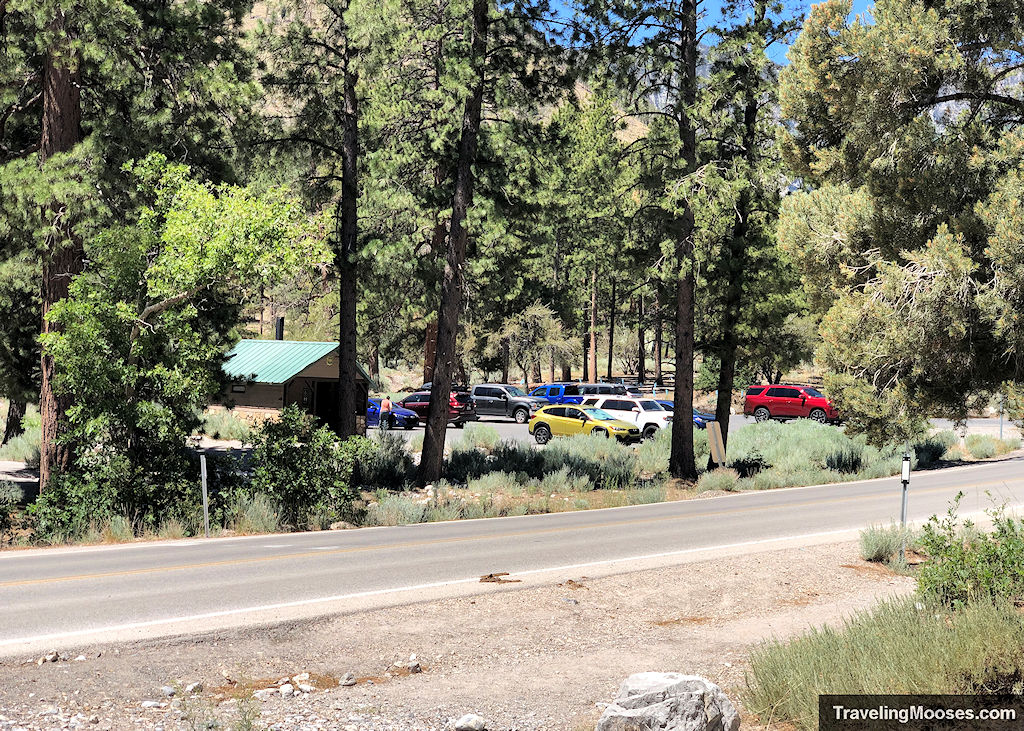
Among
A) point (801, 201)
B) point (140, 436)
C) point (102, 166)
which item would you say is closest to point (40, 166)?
point (102, 166)

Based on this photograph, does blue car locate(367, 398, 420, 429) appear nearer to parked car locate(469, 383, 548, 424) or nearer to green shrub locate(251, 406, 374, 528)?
parked car locate(469, 383, 548, 424)

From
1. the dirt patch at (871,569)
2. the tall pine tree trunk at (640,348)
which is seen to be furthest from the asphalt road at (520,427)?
the dirt patch at (871,569)

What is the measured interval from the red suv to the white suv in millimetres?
12832

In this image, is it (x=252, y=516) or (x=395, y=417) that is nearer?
(x=252, y=516)

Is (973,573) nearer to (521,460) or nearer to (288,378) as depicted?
(521,460)

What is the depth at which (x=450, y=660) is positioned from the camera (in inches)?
358

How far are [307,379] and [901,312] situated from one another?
29531 millimetres

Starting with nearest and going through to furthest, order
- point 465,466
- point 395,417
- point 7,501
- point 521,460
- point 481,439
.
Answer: point 7,501
point 465,466
point 521,460
point 481,439
point 395,417

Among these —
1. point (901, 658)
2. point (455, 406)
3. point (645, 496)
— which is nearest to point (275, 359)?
point (455, 406)

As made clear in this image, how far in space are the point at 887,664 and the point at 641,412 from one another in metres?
31.1

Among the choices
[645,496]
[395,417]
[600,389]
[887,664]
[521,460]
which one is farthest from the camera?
[600,389]

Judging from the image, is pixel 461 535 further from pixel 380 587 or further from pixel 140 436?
pixel 140 436

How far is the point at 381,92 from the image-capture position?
22.6m

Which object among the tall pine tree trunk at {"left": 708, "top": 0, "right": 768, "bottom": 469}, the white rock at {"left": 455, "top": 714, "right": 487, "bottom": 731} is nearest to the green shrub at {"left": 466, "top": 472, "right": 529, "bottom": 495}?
the tall pine tree trunk at {"left": 708, "top": 0, "right": 768, "bottom": 469}
